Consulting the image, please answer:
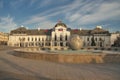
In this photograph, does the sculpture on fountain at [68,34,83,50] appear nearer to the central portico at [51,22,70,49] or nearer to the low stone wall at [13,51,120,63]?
the low stone wall at [13,51,120,63]

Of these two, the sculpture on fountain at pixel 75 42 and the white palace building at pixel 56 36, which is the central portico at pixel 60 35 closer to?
the white palace building at pixel 56 36

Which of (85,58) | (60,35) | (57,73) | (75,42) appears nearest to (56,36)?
(60,35)

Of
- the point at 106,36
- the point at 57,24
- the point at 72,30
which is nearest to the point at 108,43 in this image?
the point at 106,36

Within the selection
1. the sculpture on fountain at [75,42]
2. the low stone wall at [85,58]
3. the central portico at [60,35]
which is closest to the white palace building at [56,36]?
Result: the central portico at [60,35]

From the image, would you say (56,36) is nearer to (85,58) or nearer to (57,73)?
(85,58)

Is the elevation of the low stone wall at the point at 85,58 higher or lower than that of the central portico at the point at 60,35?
lower

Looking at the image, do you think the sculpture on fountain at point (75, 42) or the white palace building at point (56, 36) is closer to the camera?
the sculpture on fountain at point (75, 42)

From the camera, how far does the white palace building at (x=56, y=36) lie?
82.9m

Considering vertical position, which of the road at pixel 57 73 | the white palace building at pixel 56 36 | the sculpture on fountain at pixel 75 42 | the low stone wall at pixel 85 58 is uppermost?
the white palace building at pixel 56 36

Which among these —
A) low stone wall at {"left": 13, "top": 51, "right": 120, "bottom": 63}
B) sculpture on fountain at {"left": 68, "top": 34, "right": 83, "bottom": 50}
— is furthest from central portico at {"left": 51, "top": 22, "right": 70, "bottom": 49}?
low stone wall at {"left": 13, "top": 51, "right": 120, "bottom": 63}

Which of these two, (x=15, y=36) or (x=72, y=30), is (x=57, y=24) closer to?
(x=72, y=30)

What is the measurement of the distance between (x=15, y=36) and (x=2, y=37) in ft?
98.4

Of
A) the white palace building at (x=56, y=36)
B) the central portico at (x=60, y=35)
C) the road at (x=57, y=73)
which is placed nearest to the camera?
the road at (x=57, y=73)

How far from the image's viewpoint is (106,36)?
269 feet
